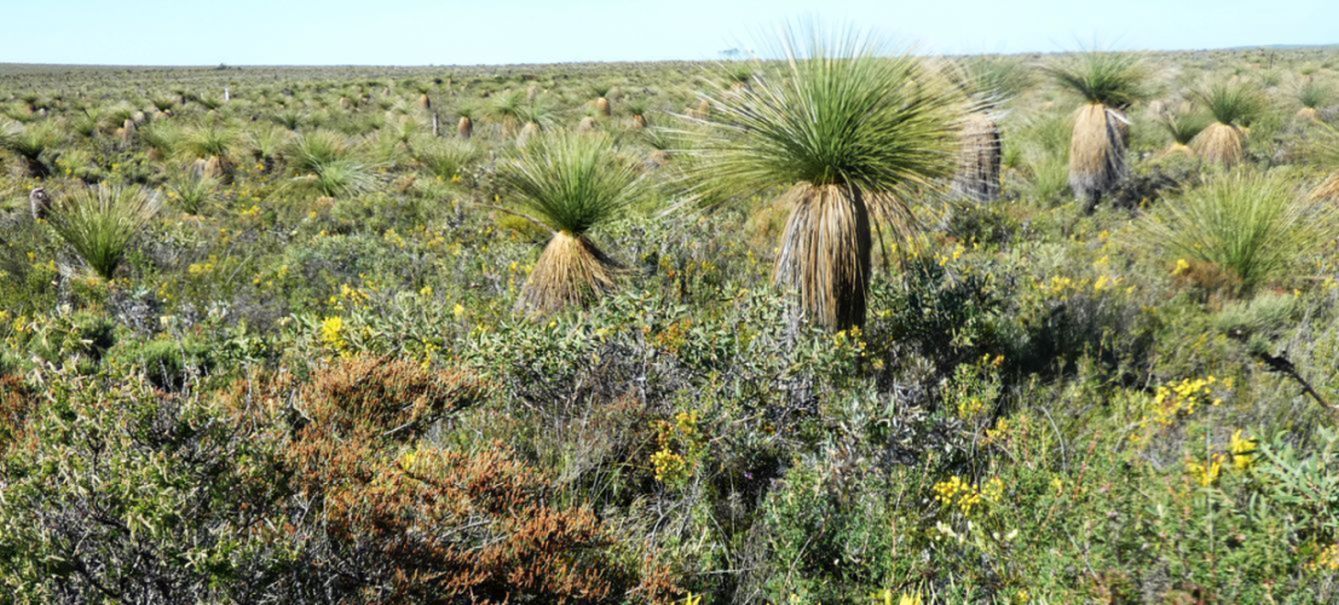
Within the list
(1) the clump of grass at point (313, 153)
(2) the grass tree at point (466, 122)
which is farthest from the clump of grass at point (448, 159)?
(2) the grass tree at point (466, 122)

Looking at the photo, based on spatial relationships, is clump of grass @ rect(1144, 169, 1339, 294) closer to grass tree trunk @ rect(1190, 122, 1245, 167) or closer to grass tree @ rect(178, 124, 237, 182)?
grass tree trunk @ rect(1190, 122, 1245, 167)

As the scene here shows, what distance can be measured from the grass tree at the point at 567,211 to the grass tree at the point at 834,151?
46.8 inches

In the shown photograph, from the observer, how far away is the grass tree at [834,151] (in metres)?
4.02

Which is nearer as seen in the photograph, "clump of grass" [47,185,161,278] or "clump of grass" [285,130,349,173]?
"clump of grass" [47,185,161,278]

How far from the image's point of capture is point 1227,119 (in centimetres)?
1189

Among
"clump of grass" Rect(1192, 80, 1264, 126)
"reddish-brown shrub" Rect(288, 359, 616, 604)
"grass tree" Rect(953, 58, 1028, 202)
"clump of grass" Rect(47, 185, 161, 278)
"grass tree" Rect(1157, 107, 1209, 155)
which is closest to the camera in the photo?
"reddish-brown shrub" Rect(288, 359, 616, 604)

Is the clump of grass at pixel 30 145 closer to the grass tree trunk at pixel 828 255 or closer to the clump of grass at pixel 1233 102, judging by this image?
the grass tree trunk at pixel 828 255

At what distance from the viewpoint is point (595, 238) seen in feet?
21.6

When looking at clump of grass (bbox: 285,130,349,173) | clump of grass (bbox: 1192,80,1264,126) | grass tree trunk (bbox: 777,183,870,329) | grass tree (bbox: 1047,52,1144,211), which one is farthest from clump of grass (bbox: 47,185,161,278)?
clump of grass (bbox: 1192,80,1264,126)

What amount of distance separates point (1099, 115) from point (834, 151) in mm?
8122

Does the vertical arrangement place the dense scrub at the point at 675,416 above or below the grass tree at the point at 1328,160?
below

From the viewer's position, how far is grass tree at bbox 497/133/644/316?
17.5ft

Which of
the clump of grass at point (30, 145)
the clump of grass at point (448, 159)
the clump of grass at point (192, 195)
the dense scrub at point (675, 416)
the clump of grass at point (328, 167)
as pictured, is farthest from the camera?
the clump of grass at point (448, 159)

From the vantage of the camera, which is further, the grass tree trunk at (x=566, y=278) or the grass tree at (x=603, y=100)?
the grass tree at (x=603, y=100)
